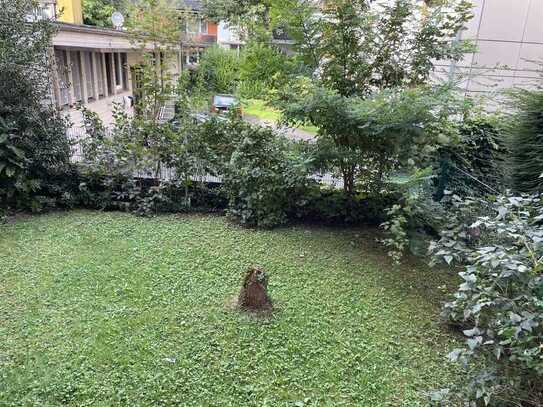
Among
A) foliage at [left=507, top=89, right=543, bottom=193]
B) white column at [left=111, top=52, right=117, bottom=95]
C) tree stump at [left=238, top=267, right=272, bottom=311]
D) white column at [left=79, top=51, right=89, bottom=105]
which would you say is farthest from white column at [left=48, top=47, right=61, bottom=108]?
white column at [left=111, top=52, right=117, bottom=95]

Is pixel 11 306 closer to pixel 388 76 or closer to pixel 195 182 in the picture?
pixel 195 182

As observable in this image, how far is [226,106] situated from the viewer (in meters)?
5.36

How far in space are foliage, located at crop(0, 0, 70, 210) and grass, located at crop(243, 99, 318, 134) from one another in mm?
2347

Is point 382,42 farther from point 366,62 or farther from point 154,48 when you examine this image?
point 154,48

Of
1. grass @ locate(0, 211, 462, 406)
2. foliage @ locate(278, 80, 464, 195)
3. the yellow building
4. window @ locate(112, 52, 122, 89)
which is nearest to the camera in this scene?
grass @ locate(0, 211, 462, 406)

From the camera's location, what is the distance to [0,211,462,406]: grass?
2279mm

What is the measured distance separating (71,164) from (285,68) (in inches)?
116

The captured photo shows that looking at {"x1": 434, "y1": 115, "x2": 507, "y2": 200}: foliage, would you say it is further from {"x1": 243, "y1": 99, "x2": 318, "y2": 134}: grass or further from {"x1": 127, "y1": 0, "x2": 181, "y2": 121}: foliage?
{"x1": 127, "y1": 0, "x2": 181, "y2": 121}: foliage

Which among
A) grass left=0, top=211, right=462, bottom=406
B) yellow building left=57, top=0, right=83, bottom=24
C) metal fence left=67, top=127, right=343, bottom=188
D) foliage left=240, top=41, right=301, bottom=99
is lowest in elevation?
grass left=0, top=211, right=462, bottom=406

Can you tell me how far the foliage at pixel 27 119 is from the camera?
4449mm

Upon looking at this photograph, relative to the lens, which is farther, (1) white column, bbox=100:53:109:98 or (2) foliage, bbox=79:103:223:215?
(1) white column, bbox=100:53:109:98

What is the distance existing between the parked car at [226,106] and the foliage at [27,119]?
1929 millimetres

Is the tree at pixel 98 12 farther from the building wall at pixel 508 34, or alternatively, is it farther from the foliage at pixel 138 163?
the building wall at pixel 508 34

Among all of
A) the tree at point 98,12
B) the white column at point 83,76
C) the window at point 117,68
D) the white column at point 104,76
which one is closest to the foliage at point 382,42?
the white column at point 83,76
